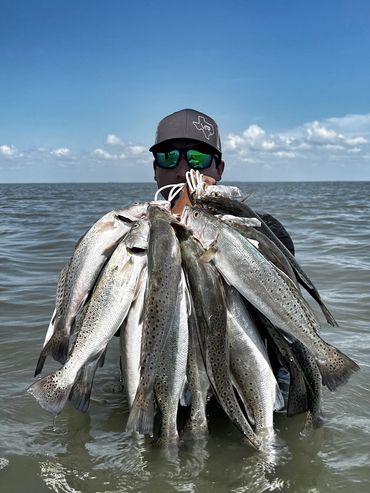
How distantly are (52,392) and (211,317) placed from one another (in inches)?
38.3

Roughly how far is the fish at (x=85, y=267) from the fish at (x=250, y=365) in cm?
73

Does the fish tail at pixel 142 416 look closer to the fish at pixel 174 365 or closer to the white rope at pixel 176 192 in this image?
the fish at pixel 174 365

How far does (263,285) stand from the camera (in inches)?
119

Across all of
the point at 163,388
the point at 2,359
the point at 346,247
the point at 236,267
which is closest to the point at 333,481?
the point at 163,388

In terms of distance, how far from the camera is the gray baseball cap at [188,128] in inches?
164

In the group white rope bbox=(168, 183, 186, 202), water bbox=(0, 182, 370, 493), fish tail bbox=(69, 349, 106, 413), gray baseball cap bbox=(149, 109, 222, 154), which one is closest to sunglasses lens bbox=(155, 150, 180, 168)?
gray baseball cap bbox=(149, 109, 222, 154)

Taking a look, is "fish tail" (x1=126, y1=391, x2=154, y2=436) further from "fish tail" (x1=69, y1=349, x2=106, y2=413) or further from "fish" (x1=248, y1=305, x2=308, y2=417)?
"fish" (x1=248, y1=305, x2=308, y2=417)

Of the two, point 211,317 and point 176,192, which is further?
point 176,192

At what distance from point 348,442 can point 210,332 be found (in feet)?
4.46

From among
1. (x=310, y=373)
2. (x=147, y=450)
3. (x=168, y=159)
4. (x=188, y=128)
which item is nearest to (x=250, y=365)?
(x=310, y=373)

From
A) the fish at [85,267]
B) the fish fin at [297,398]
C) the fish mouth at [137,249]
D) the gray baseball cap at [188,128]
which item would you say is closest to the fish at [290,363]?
the fish fin at [297,398]

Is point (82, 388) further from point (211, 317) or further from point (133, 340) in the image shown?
point (211, 317)

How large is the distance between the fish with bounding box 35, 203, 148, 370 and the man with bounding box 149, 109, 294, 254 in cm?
107

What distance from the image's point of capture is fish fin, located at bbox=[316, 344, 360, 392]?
3.08 meters
